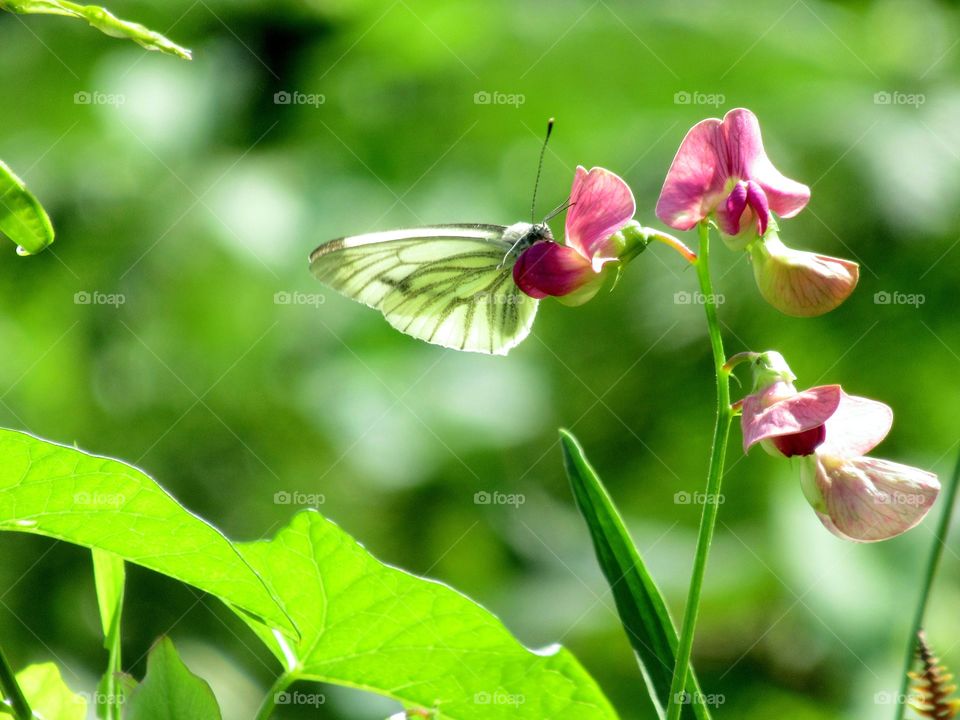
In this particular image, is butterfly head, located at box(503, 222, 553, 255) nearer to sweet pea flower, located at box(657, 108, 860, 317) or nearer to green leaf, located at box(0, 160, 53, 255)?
sweet pea flower, located at box(657, 108, 860, 317)

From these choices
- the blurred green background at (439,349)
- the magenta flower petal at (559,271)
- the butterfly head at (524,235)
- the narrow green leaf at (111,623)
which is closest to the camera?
the narrow green leaf at (111,623)

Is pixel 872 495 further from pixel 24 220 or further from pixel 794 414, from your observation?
pixel 24 220

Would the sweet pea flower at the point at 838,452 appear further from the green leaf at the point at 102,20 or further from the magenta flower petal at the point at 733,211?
the green leaf at the point at 102,20

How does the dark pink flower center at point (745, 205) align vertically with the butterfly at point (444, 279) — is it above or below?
below

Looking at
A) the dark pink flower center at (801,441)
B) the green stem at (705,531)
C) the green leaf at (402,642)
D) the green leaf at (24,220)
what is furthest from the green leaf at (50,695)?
the dark pink flower center at (801,441)

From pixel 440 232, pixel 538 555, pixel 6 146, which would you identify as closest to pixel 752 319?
pixel 538 555

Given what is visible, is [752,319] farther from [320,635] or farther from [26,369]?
[320,635]

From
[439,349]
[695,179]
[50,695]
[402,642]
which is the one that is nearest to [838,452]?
[695,179]
